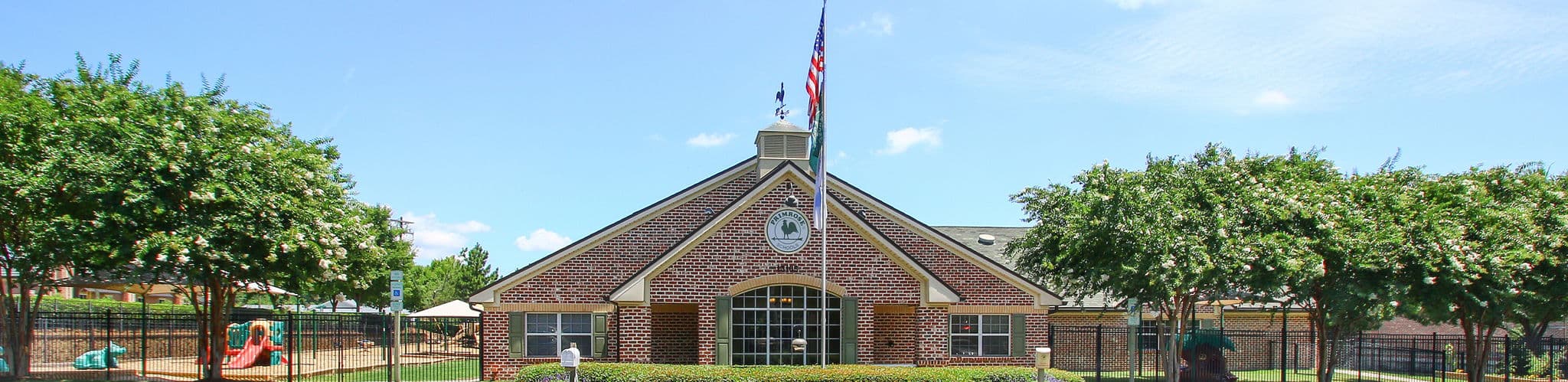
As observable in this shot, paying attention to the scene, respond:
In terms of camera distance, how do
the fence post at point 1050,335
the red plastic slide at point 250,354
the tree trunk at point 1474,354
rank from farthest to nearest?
the red plastic slide at point 250,354 → the tree trunk at point 1474,354 → the fence post at point 1050,335

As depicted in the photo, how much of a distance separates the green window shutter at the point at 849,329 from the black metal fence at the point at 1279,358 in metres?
5.72

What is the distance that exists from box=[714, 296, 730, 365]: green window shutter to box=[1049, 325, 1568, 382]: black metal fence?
27.0 feet

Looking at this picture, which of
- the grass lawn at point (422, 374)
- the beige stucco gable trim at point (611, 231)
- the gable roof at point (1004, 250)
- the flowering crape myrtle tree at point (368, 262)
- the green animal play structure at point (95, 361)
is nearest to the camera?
the flowering crape myrtle tree at point (368, 262)

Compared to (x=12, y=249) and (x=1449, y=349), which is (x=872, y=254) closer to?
(x=12, y=249)

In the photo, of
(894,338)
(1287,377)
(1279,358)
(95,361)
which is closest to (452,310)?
(95,361)

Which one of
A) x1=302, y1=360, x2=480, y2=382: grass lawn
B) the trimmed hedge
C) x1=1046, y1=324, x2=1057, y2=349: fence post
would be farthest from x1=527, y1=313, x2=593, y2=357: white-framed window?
x1=1046, y1=324, x2=1057, y2=349: fence post

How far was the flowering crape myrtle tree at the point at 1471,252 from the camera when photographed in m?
22.1

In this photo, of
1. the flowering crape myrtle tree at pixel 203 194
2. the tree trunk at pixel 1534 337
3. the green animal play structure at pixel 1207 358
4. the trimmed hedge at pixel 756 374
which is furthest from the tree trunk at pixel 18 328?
the tree trunk at pixel 1534 337

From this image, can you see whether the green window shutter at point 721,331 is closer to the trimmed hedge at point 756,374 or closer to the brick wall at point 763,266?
the brick wall at point 763,266

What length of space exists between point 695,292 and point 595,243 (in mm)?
3504

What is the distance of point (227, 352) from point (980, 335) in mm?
18912

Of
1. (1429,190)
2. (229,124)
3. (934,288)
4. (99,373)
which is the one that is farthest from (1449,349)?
(99,373)

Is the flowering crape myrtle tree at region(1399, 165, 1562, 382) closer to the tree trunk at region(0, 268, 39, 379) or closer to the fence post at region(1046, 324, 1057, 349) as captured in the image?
the fence post at region(1046, 324, 1057, 349)

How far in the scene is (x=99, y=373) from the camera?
2195cm
